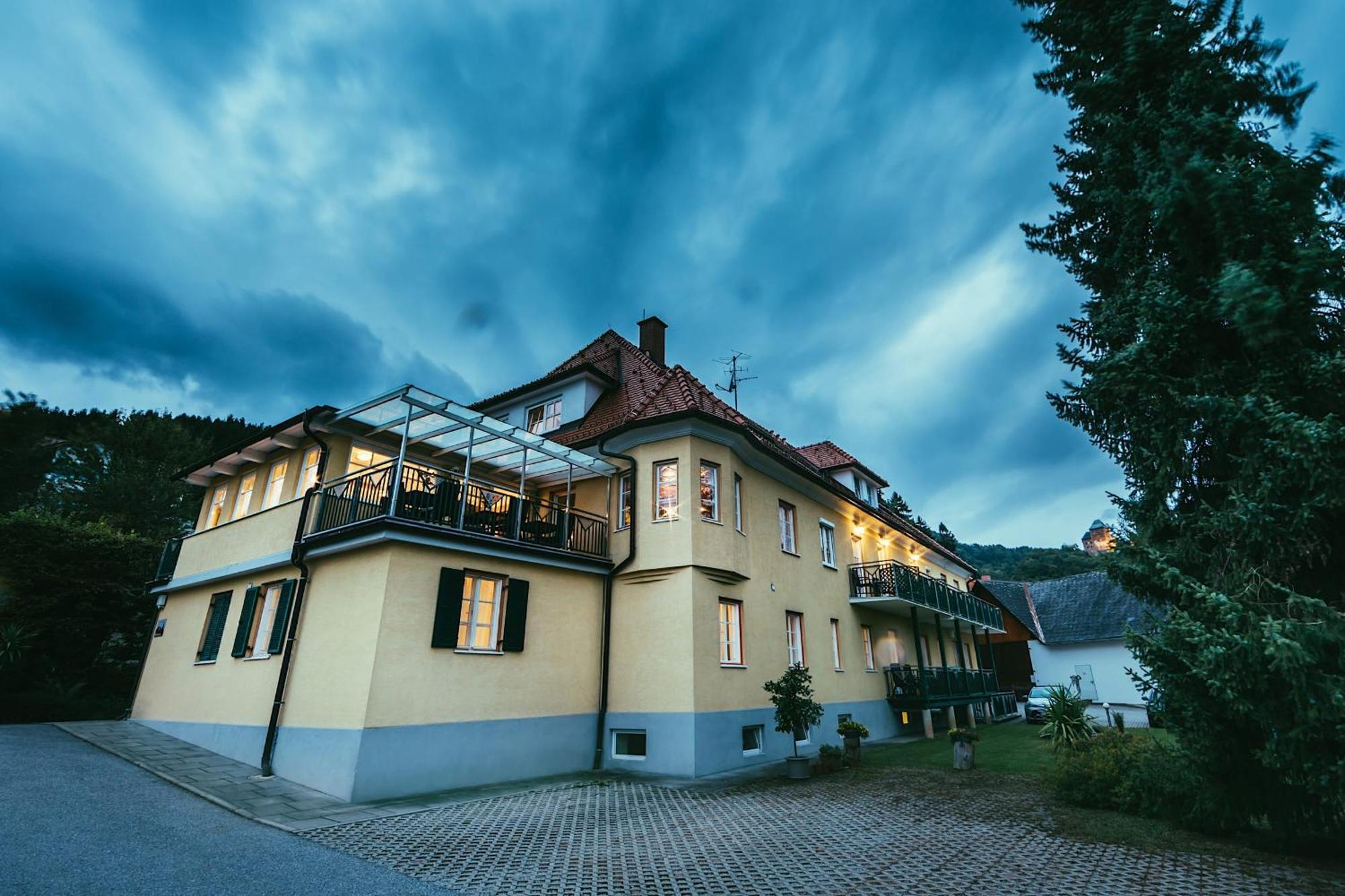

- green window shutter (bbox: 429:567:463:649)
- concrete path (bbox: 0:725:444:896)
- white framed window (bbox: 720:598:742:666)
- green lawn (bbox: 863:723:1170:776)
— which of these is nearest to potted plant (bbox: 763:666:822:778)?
white framed window (bbox: 720:598:742:666)

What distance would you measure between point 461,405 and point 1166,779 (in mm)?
12478

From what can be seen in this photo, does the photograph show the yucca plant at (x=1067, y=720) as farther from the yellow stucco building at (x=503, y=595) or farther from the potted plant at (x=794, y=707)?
the yellow stucco building at (x=503, y=595)

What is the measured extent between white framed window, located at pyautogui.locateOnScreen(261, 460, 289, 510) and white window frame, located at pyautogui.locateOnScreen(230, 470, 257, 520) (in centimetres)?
81

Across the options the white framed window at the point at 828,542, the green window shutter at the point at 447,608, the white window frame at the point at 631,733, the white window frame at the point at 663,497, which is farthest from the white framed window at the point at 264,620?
the white framed window at the point at 828,542

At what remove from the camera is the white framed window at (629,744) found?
43.9 ft

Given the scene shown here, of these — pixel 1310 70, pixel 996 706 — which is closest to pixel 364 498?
pixel 1310 70

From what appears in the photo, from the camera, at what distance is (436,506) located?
38.9 feet

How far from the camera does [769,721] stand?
14727mm

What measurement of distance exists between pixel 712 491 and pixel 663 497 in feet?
3.94

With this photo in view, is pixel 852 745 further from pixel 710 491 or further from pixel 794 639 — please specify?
pixel 710 491

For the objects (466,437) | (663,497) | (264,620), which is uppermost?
(466,437)

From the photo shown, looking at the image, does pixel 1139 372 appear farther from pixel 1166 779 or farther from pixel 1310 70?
pixel 1166 779

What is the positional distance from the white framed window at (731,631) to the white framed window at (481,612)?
5.12 metres

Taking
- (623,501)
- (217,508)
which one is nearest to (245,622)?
(217,508)
